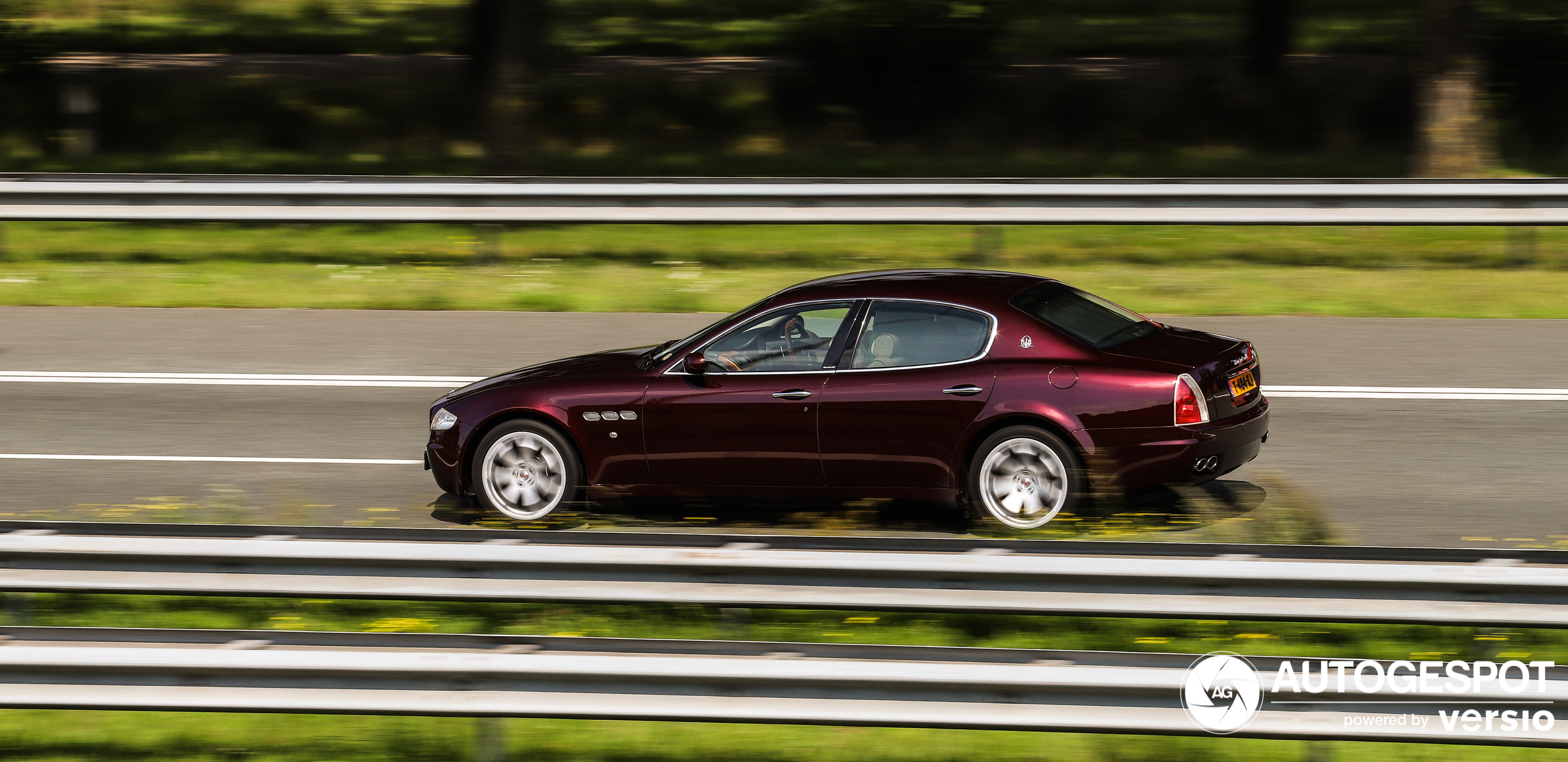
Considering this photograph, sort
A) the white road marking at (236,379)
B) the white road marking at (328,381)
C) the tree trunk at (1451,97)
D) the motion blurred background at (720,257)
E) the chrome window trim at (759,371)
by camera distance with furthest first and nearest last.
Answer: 1. the tree trunk at (1451,97)
2. the white road marking at (236,379)
3. the white road marking at (328,381)
4. the chrome window trim at (759,371)
5. the motion blurred background at (720,257)

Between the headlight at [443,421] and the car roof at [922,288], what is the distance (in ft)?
5.85

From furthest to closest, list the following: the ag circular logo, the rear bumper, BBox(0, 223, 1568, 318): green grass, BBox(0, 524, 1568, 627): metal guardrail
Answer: BBox(0, 223, 1568, 318): green grass → the rear bumper → BBox(0, 524, 1568, 627): metal guardrail → the ag circular logo

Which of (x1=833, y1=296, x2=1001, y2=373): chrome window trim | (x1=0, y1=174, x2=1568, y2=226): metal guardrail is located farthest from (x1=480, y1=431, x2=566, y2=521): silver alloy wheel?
(x1=0, y1=174, x2=1568, y2=226): metal guardrail

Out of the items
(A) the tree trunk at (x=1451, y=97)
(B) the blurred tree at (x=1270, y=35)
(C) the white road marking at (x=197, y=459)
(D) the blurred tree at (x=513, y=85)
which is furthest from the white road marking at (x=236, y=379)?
(B) the blurred tree at (x=1270, y=35)

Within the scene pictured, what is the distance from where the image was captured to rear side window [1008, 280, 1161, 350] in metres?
8.14

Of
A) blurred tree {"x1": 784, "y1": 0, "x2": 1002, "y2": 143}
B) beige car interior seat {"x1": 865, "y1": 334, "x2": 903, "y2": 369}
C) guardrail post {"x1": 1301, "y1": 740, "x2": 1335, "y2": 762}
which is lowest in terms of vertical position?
guardrail post {"x1": 1301, "y1": 740, "x2": 1335, "y2": 762}

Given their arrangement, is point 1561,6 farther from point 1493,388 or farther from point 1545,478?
point 1545,478

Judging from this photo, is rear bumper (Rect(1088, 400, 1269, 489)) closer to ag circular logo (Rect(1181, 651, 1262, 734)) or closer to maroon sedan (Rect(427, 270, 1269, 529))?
maroon sedan (Rect(427, 270, 1269, 529))

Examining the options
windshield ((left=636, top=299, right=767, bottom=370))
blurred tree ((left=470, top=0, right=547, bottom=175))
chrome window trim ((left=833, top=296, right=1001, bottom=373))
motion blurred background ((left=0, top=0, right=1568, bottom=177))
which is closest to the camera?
chrome window trim ((left=833, top=296, right=1001, bottom=373))

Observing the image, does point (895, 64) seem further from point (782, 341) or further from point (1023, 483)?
point (1023, 483)

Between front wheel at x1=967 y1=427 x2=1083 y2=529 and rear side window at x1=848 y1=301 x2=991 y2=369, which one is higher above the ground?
rear side window at x1=848 y1=301 x2=991 y2=369

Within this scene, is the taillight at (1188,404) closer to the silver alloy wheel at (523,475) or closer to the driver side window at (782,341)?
the driver side window at (782,341)

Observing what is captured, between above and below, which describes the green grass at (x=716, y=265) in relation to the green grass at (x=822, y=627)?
above

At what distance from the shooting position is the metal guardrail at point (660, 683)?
16.3 feet
